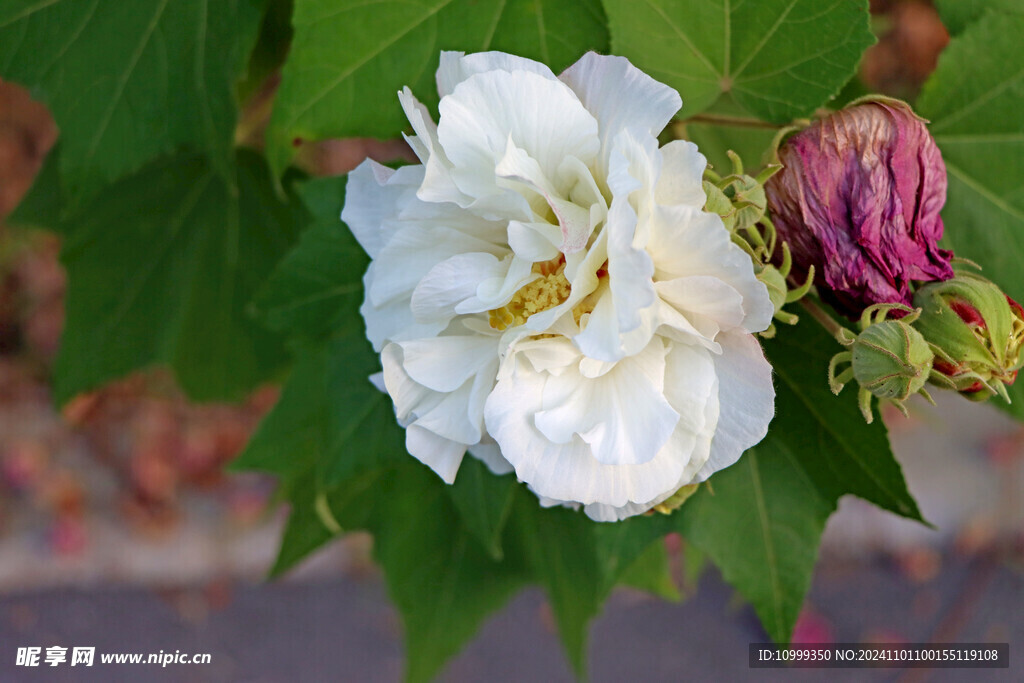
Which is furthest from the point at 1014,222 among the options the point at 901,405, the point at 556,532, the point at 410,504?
the point at 410,504

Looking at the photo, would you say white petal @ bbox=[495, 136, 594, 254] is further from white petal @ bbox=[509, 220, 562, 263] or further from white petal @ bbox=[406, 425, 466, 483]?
white petal @ bbox=[406, 425, 466, 483]

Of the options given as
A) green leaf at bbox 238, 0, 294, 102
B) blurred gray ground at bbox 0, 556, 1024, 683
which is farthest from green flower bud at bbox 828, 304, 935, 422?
blurred gray ground at bbox 0, 556, 1024, 683

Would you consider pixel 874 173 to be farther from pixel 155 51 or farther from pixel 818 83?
pixel 155 51

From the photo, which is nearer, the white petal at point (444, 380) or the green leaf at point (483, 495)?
the white petal at point (444, 380)

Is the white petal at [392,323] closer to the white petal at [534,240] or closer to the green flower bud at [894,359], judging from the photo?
the white petal at [534,240]

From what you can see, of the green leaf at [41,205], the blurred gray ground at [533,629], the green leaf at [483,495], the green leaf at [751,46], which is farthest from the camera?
the blurred gray ground at [533,629]

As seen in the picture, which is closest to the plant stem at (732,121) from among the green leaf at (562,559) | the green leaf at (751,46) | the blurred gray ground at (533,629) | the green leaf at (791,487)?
the green leaf at (751,46)

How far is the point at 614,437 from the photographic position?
1.16 feet

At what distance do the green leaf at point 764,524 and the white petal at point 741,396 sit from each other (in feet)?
0.46

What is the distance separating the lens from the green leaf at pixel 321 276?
22.9 inches

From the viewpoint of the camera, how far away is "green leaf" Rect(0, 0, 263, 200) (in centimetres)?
52

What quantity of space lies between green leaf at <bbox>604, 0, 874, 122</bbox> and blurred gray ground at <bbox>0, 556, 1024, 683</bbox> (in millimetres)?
1351

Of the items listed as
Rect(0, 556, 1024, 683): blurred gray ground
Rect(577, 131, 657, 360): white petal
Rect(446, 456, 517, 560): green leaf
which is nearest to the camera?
Rect(577, 131, 657, 360): white petal

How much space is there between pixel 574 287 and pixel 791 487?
0.25m
